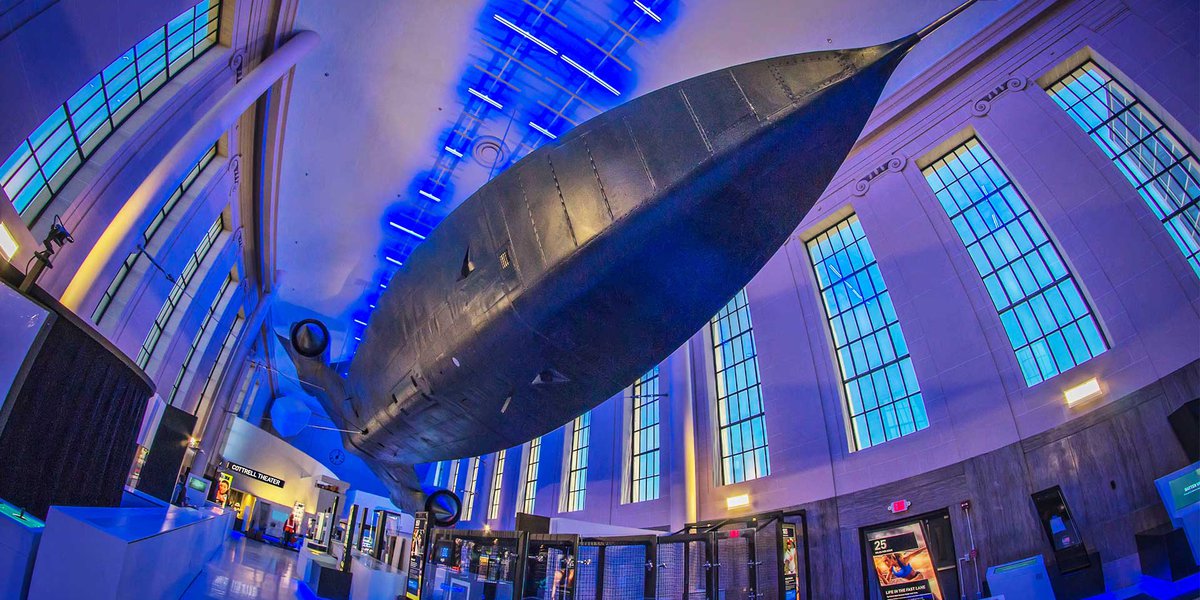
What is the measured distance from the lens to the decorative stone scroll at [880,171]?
11.7 meters

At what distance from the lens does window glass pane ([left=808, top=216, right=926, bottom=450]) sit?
34.5ft

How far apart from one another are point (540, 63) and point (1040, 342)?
34.8 feet

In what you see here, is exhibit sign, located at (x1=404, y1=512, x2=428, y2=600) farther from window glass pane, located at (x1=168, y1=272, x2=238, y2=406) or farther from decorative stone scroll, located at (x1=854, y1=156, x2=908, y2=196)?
decorative stone scroll, located at (x1=854, y1=156, x2=908, y2=196)

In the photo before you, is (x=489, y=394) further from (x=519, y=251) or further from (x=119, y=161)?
(x=119, y=161)

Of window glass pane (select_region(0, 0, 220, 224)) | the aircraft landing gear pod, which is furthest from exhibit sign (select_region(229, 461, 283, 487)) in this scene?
window glass pane (select_region(0, 0, 220, 224))

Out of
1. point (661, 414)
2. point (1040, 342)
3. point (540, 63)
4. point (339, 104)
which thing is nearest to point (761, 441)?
point (661, 414)

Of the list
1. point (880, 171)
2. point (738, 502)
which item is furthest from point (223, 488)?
point (880, 171)

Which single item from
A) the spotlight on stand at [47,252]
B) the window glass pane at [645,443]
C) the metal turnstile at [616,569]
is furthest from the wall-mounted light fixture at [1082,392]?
the spotlight on stand at [47,252]

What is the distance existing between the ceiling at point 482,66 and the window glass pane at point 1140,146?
2.19 meters

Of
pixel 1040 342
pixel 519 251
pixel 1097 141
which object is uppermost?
pixel 1097 141

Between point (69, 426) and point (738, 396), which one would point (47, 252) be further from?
point (738, 396)

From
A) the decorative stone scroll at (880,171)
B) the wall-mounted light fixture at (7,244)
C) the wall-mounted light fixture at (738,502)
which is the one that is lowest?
the wall-mounted light fixture at (738,502)

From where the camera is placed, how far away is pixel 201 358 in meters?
15.5

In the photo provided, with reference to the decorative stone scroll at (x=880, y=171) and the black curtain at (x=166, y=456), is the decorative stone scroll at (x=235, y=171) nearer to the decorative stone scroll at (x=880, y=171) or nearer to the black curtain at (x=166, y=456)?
the black curtain at (x=166, y=456)
